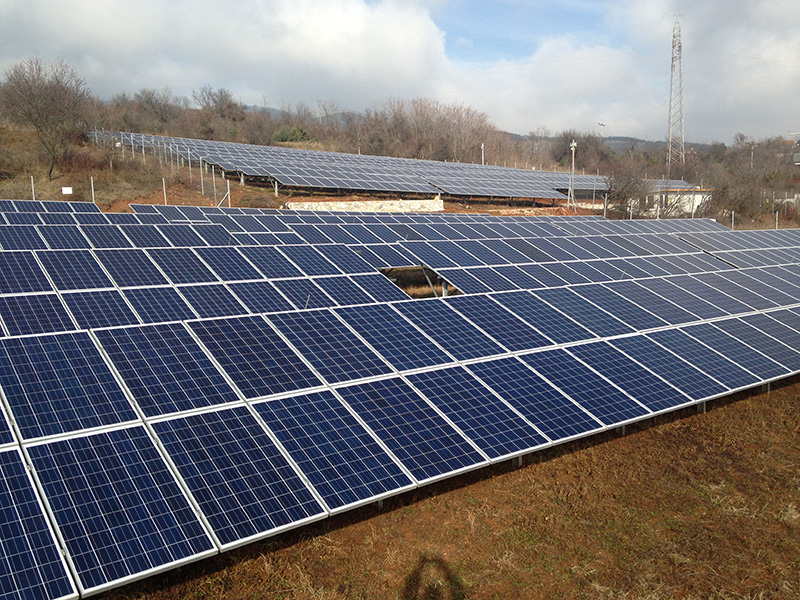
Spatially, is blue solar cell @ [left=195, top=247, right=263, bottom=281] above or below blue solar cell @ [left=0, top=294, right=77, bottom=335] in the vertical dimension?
above

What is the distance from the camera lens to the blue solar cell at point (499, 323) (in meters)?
15.0

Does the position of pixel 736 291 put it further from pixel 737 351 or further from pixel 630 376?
pixel 630 376

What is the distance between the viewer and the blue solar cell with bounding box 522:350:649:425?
Answer: 13.2m

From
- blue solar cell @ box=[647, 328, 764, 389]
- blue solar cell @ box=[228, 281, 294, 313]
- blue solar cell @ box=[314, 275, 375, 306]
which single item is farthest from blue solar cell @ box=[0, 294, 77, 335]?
blue solar cell @ box=[647, 328, 764, 389]

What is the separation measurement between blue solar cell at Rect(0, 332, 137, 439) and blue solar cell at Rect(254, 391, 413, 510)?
2563 mm

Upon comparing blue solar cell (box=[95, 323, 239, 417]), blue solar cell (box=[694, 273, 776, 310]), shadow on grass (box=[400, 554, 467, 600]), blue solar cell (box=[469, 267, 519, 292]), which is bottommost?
shadow on grass (box=[400, 554, 467, 600])

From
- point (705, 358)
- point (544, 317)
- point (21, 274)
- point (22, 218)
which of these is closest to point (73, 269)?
point (21, 274)

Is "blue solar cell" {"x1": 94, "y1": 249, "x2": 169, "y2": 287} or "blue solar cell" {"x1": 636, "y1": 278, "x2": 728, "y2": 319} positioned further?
"blue solar cell" {"x1": 636, "y1": 278, "x2": 728, "y2": 319}

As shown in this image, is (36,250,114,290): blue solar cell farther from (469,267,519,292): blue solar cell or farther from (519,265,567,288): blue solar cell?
(519,265,567,288): blue solar cell

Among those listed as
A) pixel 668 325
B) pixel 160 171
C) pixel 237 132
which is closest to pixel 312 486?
pixel 668 325

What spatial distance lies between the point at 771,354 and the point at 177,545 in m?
17.3

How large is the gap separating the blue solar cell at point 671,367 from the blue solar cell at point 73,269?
1327cm

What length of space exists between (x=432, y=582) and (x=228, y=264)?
10515 mm

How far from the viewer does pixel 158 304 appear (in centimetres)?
1341
